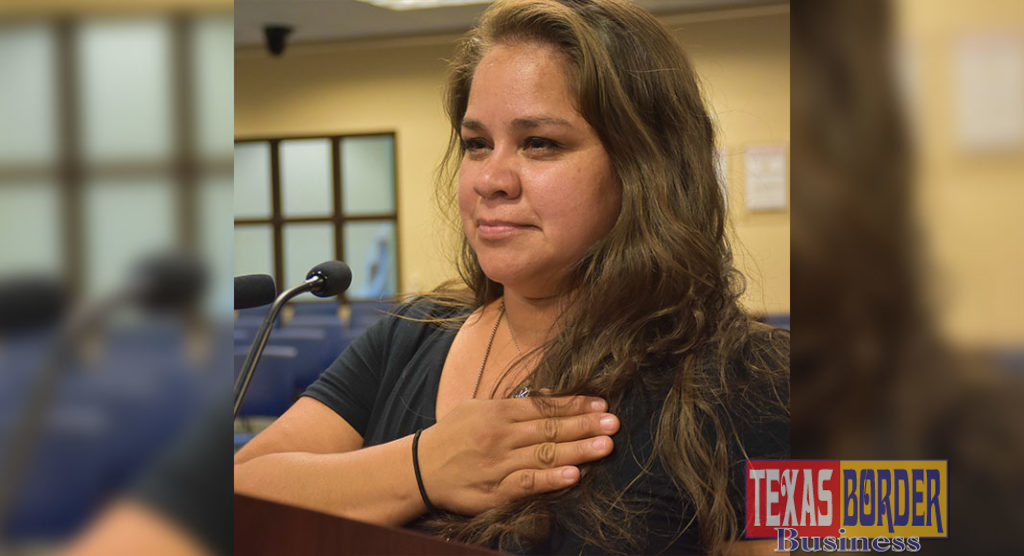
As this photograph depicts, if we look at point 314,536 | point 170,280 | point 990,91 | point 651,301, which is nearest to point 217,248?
point 170,280

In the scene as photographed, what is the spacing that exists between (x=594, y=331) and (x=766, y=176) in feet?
0.61

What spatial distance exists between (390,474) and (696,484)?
0.84 ft

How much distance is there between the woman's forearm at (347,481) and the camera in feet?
2.30

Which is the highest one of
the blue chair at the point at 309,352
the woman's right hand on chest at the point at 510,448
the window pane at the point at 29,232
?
the window pane at the point at 29,232

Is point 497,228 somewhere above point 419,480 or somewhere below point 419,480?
above

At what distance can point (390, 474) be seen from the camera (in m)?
0.71

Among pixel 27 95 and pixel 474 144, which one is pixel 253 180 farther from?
pixel 27 95

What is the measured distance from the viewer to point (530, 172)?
2.26 ft

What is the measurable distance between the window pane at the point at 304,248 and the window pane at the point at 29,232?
0.50 m

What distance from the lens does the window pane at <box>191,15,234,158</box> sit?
0.31 meters

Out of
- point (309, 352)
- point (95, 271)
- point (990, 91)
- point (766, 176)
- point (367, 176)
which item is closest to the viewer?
→ point (95, 271)

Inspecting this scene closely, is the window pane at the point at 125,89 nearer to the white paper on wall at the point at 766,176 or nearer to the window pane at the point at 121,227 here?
the window pane at the point at 121,227

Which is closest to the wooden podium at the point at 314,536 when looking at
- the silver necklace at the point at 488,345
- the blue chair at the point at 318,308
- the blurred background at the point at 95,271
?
the blurred background at the point at 95,271

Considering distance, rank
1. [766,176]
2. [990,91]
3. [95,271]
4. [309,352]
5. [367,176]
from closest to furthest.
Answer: [95,271] → [990,91] → [766,176] → [367,176] → [309,352]
